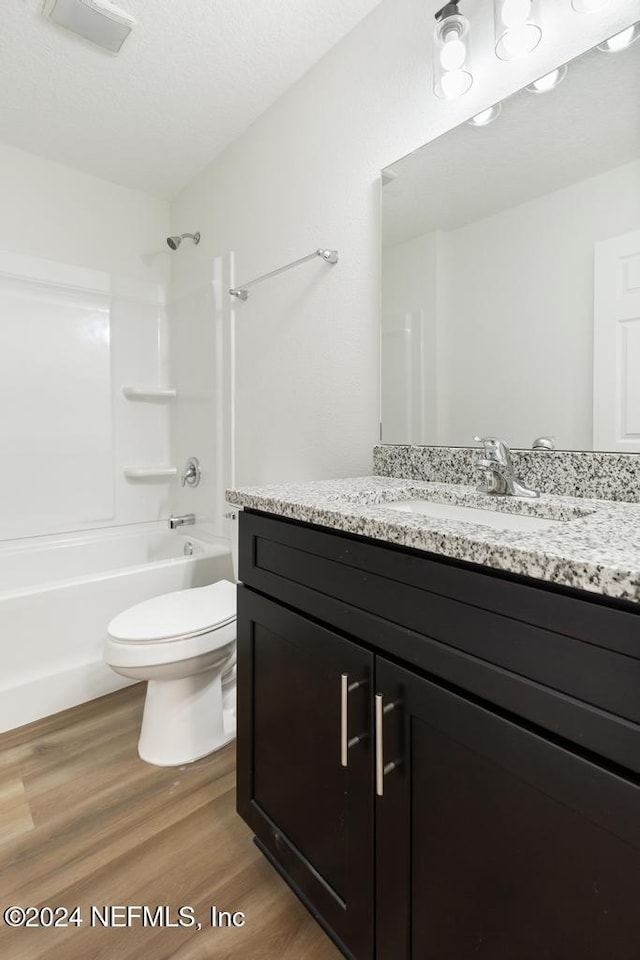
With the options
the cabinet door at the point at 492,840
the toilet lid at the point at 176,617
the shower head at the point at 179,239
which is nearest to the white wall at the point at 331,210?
the shower head at the point at 179,239

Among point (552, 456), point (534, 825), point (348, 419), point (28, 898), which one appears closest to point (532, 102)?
point (552, 456)

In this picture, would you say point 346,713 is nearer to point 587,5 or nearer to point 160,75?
point 587,5

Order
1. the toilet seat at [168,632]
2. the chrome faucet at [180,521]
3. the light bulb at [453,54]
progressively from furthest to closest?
the chrome faucet at [180,521] < the toilet seat at [168,632] < the light bulb at [453,54]

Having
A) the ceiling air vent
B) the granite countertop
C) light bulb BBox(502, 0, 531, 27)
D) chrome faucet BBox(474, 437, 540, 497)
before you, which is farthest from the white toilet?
the ceiling air vent

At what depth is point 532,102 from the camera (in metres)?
1.16

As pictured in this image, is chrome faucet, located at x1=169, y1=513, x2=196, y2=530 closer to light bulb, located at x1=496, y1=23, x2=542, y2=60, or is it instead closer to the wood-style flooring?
the wood-style flooring

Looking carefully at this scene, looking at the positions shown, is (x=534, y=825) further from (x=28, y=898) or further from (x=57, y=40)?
(x=57, y=40)

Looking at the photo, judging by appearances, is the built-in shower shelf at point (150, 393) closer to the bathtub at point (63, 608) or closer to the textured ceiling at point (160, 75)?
the bathtub at point (63, 608)

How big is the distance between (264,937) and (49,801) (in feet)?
2.53

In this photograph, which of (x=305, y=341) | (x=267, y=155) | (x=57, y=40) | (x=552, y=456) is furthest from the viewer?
(x=267, y=155)

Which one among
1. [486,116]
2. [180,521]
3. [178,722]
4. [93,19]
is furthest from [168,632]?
[93,19]

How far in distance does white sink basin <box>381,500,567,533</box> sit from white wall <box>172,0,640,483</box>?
45 centimetres

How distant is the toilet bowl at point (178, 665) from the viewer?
1473mm

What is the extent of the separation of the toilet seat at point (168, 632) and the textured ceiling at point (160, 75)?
1.92 meters
